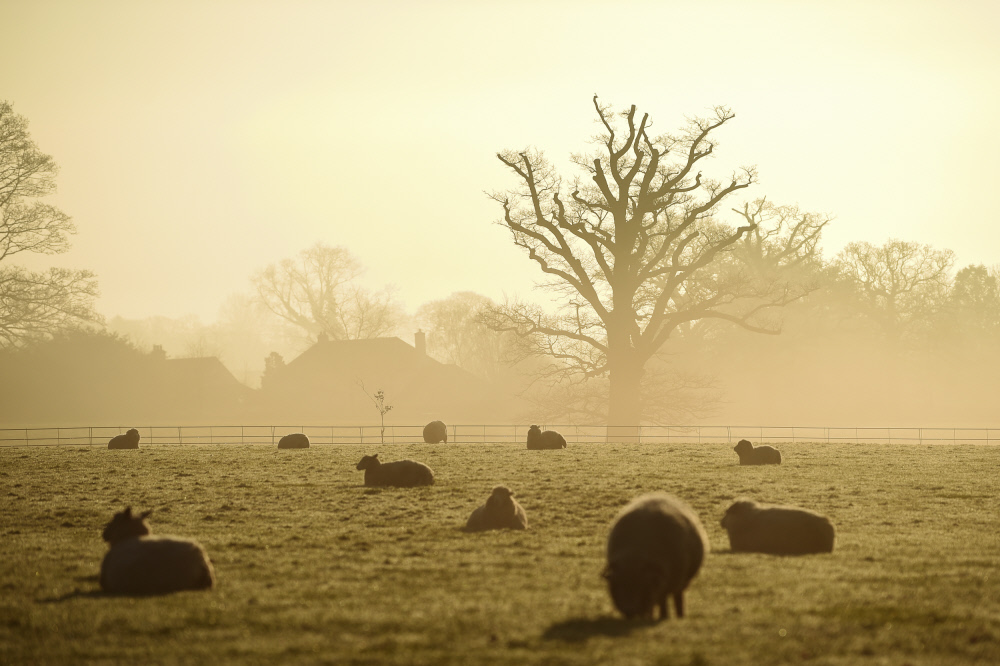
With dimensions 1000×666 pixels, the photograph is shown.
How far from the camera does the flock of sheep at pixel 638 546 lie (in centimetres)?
851

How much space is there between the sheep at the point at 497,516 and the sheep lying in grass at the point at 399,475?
653cm

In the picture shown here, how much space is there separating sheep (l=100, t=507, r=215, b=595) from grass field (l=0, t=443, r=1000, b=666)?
0.86 feet

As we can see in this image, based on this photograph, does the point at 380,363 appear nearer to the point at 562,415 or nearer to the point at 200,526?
the point at 562,415

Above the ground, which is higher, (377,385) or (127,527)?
(377,385)

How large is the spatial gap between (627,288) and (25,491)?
30.6 metres

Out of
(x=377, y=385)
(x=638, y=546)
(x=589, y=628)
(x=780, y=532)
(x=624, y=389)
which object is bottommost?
(x=589, y=628)

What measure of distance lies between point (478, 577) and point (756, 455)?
18.5 metres

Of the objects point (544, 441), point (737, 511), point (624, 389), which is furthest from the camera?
point (624, 389)

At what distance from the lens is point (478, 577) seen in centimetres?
1137

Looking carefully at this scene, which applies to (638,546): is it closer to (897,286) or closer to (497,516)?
(497,516)

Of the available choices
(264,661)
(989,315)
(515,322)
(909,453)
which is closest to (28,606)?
(264,661)

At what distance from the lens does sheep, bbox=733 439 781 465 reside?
27797 mm

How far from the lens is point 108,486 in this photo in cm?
2261

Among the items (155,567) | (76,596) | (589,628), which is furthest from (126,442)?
(589,628)
